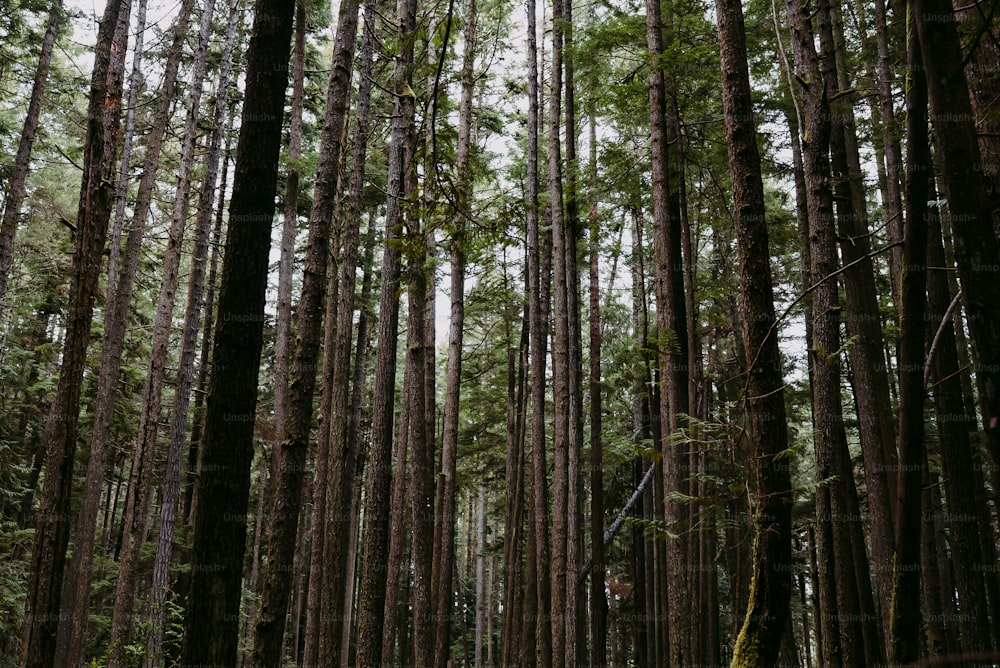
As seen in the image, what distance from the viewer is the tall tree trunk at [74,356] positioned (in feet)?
22.1

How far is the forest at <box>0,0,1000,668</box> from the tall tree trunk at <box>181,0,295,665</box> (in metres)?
0.02

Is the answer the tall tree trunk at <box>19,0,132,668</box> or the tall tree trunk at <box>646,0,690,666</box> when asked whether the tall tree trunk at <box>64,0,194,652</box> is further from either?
the tall tree trunk at <box>646,0,690,666</box>

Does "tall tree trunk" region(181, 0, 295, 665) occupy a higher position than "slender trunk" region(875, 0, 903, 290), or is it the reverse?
"slender trunk" region(875, 0, 903, 290)

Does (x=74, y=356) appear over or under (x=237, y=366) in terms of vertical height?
over

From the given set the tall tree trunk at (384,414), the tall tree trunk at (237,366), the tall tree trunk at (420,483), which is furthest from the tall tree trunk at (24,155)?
the tall tree trunk at (237,366)

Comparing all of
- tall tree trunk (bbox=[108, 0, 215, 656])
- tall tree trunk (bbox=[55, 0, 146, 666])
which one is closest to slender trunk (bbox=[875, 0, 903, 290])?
tall tree trunk (bbox=[55, 0, 146, 666])

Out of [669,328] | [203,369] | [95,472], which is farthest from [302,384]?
[203,369]

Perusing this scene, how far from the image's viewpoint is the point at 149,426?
12297 millimetres

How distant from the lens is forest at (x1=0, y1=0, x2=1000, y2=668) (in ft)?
15.1

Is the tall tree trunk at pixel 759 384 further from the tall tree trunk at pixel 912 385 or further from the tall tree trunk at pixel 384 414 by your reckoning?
the tall tree trunk at pixel 384 414

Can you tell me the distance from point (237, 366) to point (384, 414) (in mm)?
5308

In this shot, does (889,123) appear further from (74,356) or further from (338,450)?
(74,356)

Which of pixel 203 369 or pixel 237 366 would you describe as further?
pixel 203 369

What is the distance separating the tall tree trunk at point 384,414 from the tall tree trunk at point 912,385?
233 inches
